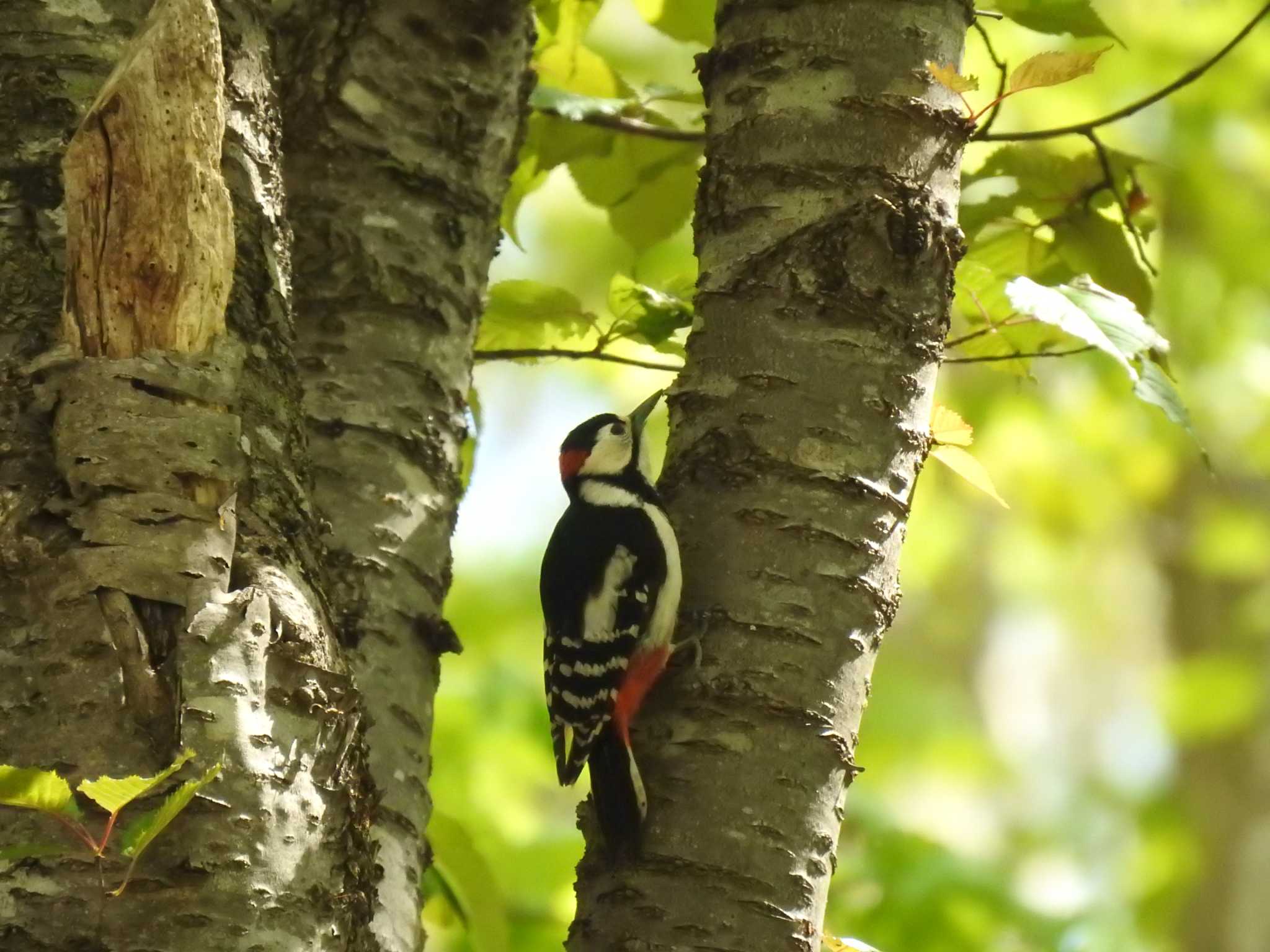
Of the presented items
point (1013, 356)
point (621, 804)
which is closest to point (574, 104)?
point (1013, 356)

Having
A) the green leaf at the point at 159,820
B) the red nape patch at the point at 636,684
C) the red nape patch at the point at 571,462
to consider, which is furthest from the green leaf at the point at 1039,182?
the green leaf at the point at 159,820

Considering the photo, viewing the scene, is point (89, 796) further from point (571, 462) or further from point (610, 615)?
point (571, 462)

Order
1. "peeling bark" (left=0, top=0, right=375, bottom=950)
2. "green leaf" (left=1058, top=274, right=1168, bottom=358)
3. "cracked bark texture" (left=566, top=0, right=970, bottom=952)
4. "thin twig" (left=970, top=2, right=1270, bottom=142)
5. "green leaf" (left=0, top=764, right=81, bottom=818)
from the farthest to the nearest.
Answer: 1. "thin twig" (left=970, top=2, right=1270, bottom=142)
2. "green leaf" (left=1058, top=274, right=1168, bottom=358)
3. "cracked bark texture" (left=566, top=0, right=970, bottom=952)
4. "peeling bark" (left=0, top=0, right=375, bottom=950)
5. "green leaf" (left=0, top=764, right=81, bottom=818)

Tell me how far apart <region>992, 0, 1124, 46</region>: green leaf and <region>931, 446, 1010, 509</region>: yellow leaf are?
27.0 inches

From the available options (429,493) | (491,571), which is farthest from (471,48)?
(491,571)

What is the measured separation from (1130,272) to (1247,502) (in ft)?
27.9

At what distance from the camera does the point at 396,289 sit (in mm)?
2213

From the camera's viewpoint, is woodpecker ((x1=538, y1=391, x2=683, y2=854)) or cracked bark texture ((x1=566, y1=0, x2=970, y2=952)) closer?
cracked bark texture ((x1=566, y1=0, x2=970, y2=952))

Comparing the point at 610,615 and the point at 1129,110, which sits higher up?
the point at 1129,110

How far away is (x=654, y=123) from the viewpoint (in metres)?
2.55

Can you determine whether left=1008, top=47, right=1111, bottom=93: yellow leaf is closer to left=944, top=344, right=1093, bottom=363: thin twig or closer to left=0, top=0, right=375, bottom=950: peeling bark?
left=944, top=344, right=1093, bottom=363: thin twig

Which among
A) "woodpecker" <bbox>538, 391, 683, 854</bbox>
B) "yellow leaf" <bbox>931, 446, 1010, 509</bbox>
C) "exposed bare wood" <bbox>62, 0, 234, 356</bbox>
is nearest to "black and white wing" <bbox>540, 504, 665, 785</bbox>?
"woodpecker" <bbox>538, 391, 683, 854</bbox>

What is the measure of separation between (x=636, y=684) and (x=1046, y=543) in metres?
10.1

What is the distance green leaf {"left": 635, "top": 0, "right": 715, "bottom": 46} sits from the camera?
2.41m
